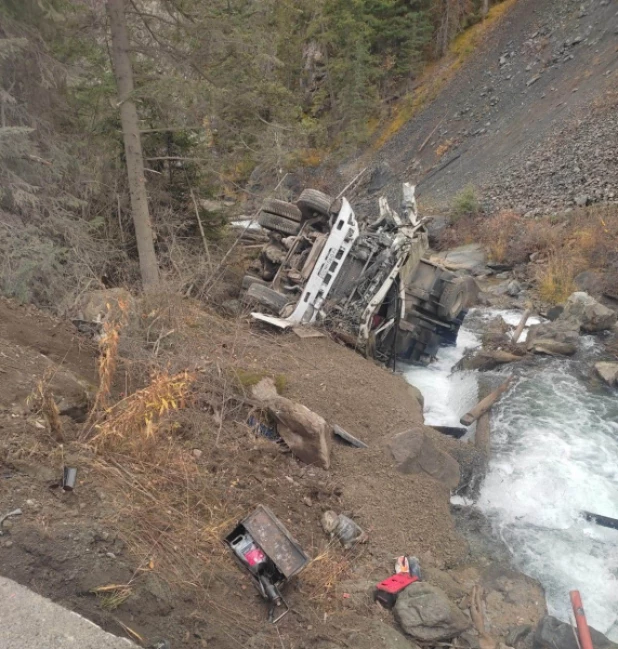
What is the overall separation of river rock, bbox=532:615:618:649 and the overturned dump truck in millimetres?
4689

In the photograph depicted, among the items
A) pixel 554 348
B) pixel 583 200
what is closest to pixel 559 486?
pixel 554 348

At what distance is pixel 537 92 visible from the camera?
21906 mm

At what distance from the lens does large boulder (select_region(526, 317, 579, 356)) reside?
28.8ft

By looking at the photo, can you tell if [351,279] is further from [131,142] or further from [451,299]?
[131,142]

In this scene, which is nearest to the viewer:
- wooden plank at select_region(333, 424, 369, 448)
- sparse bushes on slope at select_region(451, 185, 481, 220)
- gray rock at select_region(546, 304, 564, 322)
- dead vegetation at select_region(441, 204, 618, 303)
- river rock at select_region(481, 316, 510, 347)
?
wooden plank at select_region(333, 424, 369, 448)

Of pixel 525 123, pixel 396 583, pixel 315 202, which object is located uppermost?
pixel 525 123

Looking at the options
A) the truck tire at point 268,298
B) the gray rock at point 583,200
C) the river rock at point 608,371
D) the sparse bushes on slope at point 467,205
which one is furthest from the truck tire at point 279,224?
the sparse bushes on slope at point 467,205

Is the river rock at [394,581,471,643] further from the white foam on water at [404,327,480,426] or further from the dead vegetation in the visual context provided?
the dead vegetation

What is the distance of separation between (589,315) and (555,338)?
1029 millimetres

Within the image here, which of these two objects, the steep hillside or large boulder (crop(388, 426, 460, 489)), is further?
the steep hillside

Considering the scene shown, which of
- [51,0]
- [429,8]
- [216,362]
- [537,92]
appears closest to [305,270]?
[216,362]

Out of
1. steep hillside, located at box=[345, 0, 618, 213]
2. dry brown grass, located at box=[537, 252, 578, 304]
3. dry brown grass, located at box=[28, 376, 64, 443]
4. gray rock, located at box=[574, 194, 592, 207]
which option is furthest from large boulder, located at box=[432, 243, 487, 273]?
dry brown grass, located at box=[28, 376, 64, 443]

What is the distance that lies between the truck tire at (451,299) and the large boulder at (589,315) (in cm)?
221

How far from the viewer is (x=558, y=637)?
3756mm
